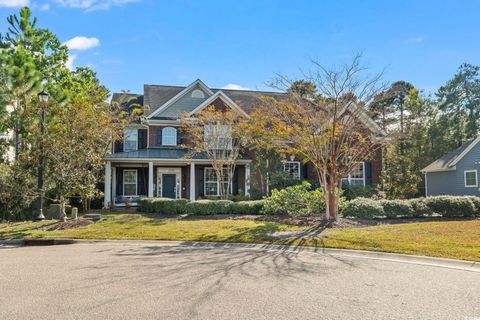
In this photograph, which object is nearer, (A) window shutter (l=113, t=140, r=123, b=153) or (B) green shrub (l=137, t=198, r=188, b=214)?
(B) green shrub (l=137, t=198, r=188, b=214)

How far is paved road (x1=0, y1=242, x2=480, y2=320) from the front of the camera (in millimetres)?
4629

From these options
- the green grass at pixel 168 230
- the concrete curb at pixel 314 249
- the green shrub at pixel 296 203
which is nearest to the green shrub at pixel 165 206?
the green grass at pixel 168 230

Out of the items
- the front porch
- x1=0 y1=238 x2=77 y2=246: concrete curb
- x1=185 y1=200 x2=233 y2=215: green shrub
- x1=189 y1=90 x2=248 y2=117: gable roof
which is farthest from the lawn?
x1=189 y1=90 x2=248 y2=117: gable roof

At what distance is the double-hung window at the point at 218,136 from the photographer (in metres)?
20.0

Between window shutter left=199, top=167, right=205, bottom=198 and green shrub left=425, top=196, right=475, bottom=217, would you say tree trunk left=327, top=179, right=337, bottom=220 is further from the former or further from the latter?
window shutter left=199, top=167, right=205, bottom=198

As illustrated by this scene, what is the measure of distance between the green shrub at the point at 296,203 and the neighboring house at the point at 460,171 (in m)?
14.2

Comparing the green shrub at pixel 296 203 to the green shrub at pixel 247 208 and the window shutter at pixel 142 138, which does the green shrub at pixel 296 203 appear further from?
the window shutter at pixel 142 138

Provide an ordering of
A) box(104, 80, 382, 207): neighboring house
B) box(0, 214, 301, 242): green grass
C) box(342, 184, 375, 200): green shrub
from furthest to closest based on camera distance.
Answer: box(104, 80, 382, 207): neighboring house, box(342, 184, 375, 200): green shrub, box(0, 214, 301, 242): green grass

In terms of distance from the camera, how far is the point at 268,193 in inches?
870

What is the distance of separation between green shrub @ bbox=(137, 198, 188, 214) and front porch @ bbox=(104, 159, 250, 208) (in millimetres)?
5002

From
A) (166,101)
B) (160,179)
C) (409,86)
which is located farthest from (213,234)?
(409,86)

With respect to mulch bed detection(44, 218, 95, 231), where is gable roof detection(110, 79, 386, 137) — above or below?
above

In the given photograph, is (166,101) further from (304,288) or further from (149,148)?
(304,288)

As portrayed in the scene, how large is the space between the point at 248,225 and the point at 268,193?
9.10 meters
